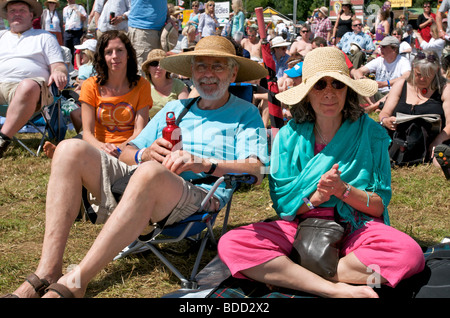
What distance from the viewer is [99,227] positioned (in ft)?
13.9

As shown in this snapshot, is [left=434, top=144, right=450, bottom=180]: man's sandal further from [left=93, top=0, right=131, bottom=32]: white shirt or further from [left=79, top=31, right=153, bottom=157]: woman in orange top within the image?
[left=93, top=0, right=131, bottom=32]: white shirt

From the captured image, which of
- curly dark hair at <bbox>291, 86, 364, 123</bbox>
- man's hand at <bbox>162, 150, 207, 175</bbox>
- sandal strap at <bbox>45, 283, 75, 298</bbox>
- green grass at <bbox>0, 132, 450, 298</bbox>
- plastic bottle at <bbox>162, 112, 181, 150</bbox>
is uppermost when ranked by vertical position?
A: curly dark hair at <bbox>291, 86, 364, 123</bbox>

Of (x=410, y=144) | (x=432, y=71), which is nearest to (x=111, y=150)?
(x=410, y=144)

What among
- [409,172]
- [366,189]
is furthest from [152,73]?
[366,189]

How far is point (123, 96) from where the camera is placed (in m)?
4.82

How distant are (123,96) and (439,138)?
11.5ft

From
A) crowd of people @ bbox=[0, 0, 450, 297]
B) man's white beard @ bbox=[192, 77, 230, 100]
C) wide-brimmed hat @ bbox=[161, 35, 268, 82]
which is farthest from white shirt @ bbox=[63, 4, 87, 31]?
man's white beard @ bbox=[192, 77, 230, 100]

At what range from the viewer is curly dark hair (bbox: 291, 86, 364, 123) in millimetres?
3084

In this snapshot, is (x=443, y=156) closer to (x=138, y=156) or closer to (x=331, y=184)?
(x=331, y=184)

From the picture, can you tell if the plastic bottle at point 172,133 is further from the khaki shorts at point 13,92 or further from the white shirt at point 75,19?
the white shirt at point 75,19

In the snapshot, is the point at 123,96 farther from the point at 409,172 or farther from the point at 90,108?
the point at 409,172

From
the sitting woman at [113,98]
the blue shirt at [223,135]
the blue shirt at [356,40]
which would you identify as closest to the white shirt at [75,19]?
the blue shirt at [356,40]

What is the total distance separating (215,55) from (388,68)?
6.88 metres

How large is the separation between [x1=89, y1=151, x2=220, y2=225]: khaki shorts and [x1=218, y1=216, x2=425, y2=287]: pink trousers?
30 cm
